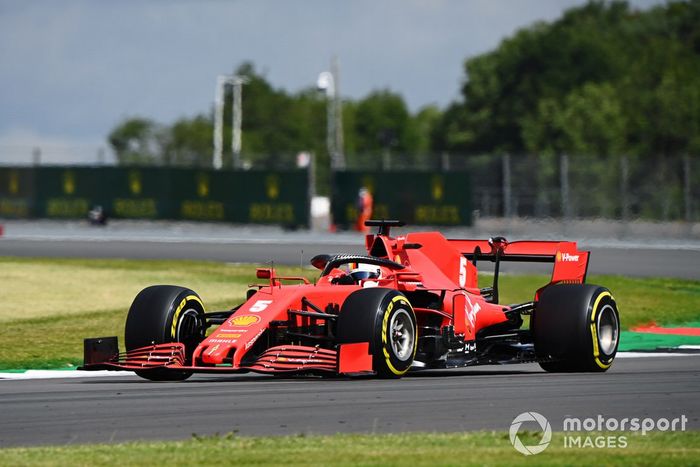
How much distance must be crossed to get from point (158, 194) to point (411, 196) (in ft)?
28.1

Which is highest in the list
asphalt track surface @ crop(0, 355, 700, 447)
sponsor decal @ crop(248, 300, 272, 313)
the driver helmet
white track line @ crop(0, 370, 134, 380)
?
the driver helmet

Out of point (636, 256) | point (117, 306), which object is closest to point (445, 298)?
point (117, 306)

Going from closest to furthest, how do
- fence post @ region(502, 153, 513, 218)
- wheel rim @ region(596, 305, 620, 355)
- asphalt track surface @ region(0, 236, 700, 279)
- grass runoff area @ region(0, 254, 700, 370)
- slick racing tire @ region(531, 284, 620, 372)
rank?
slick racing tire @ region(531, 284, 620, 372) → wheel rim @ region(596, 305, 620, 355) → grass runoff area @ region(0, 254, 700, 370) → asphalt track surface @ region(0, 236, 700, 279) → fence post @ region(502, 153, 513, 218)

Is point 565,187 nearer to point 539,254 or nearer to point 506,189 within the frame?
point 506,189

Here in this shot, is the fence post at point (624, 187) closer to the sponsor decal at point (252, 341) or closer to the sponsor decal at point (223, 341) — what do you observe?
the sponsor decal at point (252, 341)

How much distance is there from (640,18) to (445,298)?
107216mm

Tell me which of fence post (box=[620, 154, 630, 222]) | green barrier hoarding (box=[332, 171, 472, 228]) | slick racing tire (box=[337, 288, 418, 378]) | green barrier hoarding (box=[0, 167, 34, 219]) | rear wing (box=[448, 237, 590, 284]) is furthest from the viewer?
green barrier hoarding (box=[0, 167, 34, 219])

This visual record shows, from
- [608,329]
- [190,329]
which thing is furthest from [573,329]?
[190,329]

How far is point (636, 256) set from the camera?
35.2m

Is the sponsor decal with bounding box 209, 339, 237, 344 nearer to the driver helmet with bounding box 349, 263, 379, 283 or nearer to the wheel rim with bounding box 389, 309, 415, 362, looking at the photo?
the wheel rim with bounding box 389, 309, 415, 362

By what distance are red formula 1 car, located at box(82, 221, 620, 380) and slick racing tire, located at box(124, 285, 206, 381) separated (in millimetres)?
12

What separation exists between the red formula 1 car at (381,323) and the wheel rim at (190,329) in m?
0.01

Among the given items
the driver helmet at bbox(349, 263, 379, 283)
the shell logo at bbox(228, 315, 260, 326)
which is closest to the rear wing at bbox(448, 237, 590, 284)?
the driver helmet at bbox(349, 263, 379, 283)

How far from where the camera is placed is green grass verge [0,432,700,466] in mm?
9203
